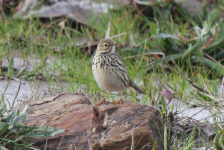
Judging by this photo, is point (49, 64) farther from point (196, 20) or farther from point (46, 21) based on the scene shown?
point (196, 20)

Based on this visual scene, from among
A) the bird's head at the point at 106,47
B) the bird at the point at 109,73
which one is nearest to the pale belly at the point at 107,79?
the bird at the point at 109,73

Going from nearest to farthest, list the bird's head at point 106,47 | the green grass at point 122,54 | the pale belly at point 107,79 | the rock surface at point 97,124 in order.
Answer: the rock surface at point 97,124, the pale belly at point 107,79, the bird's head at point 106,47, the green grass at point 122,54

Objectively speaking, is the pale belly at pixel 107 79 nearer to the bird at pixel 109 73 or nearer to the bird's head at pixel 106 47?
the bird at pixel 109 73

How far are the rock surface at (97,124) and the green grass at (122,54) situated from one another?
125 centimetres

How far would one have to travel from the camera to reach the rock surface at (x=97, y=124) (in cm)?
338

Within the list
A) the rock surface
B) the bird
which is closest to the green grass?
the bird

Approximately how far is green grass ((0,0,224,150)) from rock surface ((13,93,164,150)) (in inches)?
49.2

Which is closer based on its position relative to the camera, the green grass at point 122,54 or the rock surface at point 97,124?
the rock surface at point 97,124

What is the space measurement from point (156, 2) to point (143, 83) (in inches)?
131

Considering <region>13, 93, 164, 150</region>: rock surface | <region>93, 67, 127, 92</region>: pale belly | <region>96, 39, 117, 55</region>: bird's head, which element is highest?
<region>96, 39, 117, 55</region>: bird's head

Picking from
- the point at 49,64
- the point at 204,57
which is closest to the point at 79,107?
the point at 49,64

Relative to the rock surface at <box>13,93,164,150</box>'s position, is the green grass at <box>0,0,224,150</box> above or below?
above

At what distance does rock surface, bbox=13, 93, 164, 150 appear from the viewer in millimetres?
3385

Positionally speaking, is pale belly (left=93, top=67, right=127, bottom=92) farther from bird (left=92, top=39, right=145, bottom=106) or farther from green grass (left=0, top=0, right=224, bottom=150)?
green grass (left=0, top=0, right=224, bottom=150)
